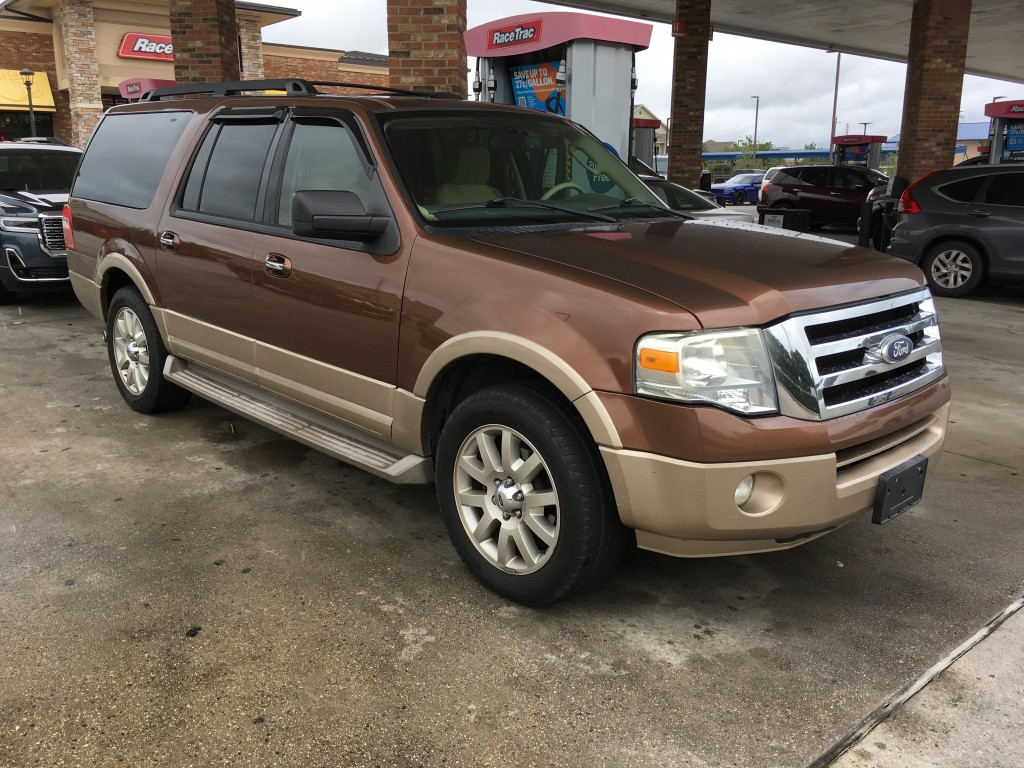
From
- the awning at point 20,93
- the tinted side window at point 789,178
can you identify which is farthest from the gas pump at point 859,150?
the awning at point 20,93

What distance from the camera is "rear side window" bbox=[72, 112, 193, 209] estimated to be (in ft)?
15.9

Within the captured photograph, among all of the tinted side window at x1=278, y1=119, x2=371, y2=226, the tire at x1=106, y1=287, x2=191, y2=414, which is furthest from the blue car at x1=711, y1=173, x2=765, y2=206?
the tinted side window at x1=278, y1=119, x2=371, y2=226

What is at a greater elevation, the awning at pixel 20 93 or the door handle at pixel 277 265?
the awning at pixel 20 93

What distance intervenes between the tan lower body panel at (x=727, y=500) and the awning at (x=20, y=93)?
2969 centimetres

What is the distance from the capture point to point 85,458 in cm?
468

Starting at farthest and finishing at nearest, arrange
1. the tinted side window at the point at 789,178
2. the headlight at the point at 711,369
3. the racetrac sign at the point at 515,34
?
the tinted side window at the point at 789,178, the racetrac sign at the point at 515,34, the headlight at the point at 711,369

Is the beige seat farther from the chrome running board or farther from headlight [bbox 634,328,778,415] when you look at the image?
headlight [bbox 634,328,778,415]

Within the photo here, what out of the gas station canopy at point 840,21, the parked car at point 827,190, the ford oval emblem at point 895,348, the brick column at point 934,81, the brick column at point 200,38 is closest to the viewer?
the ford oval emblem at point 895,348

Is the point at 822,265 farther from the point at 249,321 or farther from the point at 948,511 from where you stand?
the point at 249,321

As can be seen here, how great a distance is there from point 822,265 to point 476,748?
201 centimetres

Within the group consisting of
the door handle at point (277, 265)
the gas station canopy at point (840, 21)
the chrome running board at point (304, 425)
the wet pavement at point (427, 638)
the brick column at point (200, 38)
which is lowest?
the wet pavement at point (427, 638)

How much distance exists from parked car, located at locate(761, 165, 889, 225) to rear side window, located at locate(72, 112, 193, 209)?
1886 centimetres

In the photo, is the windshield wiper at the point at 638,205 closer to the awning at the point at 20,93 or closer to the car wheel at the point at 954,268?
the car wheel at the point at 954,268

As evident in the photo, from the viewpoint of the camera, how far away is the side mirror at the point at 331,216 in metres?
3.23
